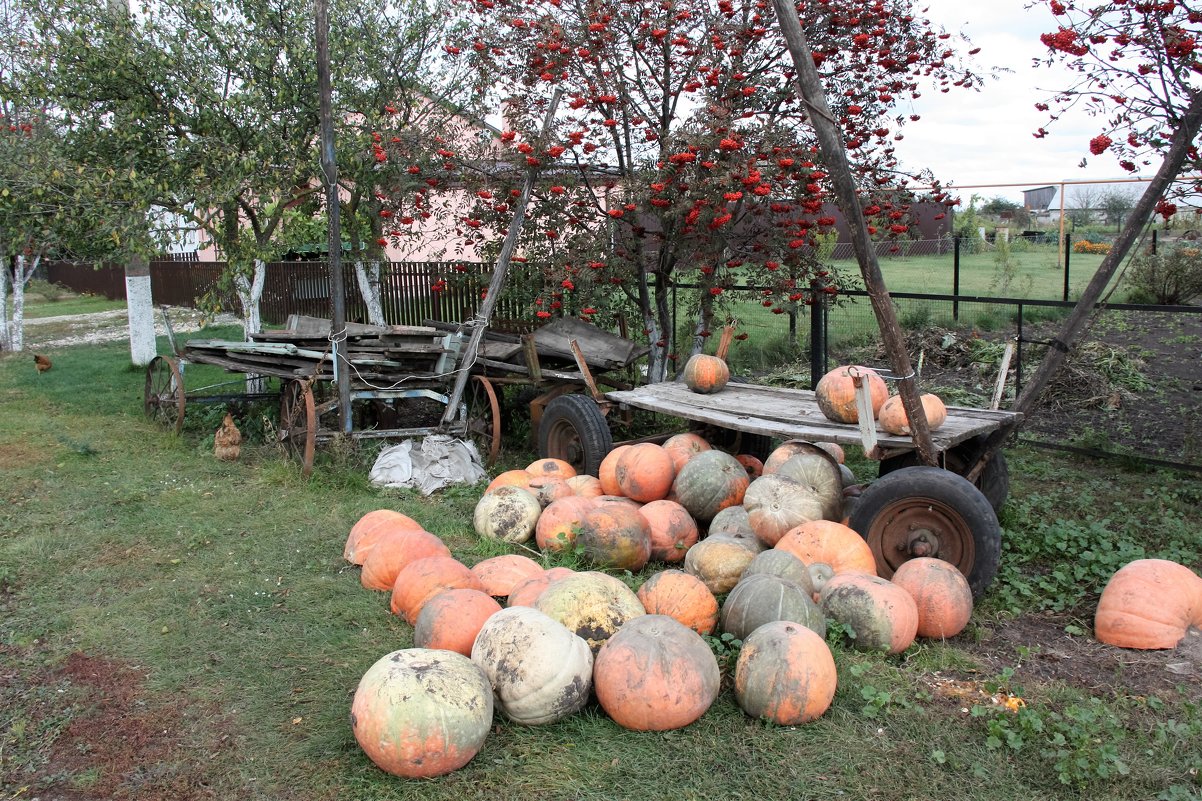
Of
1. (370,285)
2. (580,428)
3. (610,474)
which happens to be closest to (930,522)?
(610,474)

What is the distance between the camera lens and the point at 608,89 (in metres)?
8.98

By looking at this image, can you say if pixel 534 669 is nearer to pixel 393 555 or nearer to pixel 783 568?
pixel 783 568

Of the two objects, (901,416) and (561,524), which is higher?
(901,416)

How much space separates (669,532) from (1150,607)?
2845mm

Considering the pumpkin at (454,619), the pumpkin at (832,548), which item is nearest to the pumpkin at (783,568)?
the pumpkin at (832,548)

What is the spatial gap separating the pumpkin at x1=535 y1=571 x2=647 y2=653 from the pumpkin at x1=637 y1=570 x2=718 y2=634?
196 mm

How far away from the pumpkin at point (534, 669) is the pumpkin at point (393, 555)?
158 centimetres

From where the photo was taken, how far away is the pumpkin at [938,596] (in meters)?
4.84

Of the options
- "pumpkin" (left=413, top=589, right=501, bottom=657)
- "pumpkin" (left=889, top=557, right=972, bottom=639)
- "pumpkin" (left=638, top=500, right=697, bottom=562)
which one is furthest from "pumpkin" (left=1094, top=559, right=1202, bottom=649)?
"pumpkin" (left=413, top=589, right=501, bottom=657)

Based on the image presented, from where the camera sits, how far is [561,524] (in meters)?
6.17

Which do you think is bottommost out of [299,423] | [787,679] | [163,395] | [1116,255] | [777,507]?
[787,679]

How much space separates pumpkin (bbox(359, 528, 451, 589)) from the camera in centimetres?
555

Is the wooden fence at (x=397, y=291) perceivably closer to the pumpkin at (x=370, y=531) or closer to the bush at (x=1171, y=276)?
the pumpkin at (x=370, y=531)

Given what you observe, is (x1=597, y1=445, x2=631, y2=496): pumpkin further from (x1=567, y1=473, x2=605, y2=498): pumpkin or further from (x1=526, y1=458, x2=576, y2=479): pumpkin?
(x1=526, y1=458, x2=576, y2=479): pumpkin
